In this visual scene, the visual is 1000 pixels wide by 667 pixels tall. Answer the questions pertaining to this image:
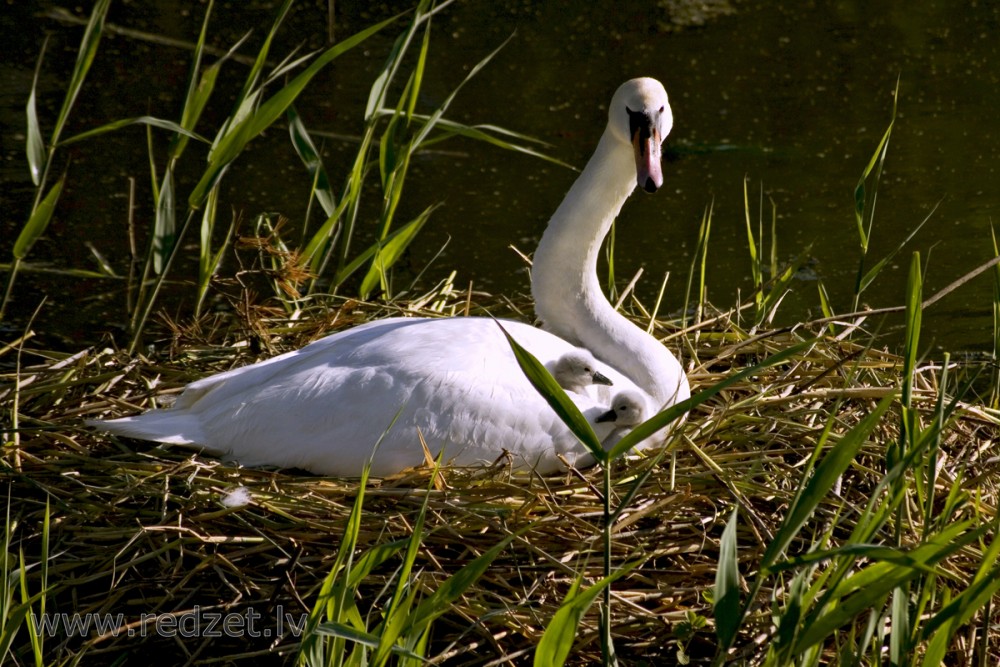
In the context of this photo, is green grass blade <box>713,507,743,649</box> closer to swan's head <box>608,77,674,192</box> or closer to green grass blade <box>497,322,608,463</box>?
green grass blade <box>497,322,608,463</box>

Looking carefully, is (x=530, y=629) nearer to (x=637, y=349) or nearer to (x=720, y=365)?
(x=637, y=349)

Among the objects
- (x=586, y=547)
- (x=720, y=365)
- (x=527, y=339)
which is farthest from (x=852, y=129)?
(x=586, y=547)

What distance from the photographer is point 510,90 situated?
755 centimetres

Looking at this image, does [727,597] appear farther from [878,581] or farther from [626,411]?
[626,411]

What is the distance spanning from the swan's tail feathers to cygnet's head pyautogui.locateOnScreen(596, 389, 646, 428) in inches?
41.3

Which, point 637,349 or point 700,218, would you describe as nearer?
point 637,349

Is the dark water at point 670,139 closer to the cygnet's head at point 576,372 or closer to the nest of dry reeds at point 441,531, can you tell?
the nest of dry reeds at point 441,531

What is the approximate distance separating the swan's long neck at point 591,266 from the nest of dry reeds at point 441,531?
14.1 inches

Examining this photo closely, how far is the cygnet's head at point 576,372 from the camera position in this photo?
331 centimetres

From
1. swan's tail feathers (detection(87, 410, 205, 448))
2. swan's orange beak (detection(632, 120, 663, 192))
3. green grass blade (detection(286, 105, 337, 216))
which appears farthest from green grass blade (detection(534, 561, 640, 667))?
green grass blade (detection(286, 105, 337, 216))

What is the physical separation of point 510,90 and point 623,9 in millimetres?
1787

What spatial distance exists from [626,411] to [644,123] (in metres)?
0.82

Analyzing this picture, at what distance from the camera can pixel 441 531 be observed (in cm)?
296

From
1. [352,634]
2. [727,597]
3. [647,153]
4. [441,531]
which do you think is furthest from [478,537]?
[647,153]
